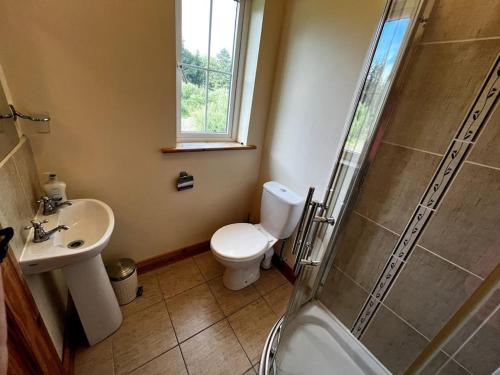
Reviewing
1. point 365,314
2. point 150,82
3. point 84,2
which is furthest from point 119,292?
point 84,2

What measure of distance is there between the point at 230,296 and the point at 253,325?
26 centimetres

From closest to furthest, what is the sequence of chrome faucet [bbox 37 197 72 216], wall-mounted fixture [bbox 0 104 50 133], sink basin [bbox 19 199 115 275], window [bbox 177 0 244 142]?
sink basin [bbox 19 199 115 275], wall-mounted fixture [bbox 0 104 50 133], chrome faucet [bbox 37 197 72 216], window [bbox 177 0 244 142]

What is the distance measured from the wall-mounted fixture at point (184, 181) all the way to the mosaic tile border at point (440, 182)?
1.32 m

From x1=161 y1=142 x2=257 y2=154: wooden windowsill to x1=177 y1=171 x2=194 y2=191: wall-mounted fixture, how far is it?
19 centimetres

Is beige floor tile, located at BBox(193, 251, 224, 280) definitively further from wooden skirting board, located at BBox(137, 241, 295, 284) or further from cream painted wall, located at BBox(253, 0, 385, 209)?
cream painted wall, located at BBox(253, 0, 385, 209)

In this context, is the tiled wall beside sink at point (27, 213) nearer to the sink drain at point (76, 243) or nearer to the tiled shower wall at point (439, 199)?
the sink drain at point (76, 243)

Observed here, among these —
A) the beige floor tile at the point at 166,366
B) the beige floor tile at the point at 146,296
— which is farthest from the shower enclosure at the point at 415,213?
the beige floor tile at the point at 146,296

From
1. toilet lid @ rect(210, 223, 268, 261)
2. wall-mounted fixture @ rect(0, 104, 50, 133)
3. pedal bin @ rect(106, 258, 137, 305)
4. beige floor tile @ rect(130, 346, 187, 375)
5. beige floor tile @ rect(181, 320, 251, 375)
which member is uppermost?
wall-mounted fixture @ rect(0, 104, 50, 133)

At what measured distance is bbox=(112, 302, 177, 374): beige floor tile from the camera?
1132 mm

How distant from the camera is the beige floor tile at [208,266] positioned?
171 cm

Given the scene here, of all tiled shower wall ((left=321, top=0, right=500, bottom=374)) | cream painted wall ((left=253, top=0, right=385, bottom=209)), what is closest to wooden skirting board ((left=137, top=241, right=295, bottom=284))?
cream painted wall ((left=253, top=0, right=385, bottom=209))

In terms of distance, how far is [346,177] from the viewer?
994mm

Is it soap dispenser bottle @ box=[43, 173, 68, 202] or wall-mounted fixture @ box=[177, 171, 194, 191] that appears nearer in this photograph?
soap dispenser bottle @ box=[43, 173, 68, 202]

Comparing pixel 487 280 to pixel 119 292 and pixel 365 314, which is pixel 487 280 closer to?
pixel 365 314
